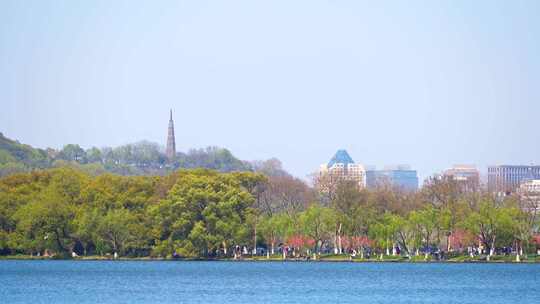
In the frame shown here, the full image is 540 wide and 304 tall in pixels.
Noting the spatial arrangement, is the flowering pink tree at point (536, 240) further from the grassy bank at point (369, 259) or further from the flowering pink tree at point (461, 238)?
the flowering pink tree at point (461, 238)

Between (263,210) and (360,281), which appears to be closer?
(360,281)

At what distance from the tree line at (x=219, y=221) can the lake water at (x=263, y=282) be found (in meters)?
2.16

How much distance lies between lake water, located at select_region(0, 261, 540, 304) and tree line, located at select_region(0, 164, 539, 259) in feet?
7.09

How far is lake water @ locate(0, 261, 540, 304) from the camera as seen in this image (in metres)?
71.6

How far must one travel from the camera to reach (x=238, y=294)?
74.0 m

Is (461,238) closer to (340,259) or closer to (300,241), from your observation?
(340,259)

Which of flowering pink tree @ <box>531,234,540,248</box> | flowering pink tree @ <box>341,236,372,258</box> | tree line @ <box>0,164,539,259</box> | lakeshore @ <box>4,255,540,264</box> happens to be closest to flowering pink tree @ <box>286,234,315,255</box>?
tree line @ <box>0,164,539,259</box>

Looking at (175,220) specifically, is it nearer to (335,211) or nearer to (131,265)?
(131,265)

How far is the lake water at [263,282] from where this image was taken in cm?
7162

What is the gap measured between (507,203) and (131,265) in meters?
34.5

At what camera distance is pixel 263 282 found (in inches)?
3344

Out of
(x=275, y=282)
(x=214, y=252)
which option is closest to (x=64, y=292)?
(x=275, y=282)

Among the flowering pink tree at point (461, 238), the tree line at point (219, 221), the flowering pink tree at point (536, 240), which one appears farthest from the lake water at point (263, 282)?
the flowering pink tree at point (461, 238)

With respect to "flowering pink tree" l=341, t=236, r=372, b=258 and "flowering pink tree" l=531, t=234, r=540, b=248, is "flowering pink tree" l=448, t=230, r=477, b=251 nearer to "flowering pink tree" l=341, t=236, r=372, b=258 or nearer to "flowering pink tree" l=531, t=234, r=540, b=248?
"flowering pink tree" l=531, t=234, r=540, b=248
